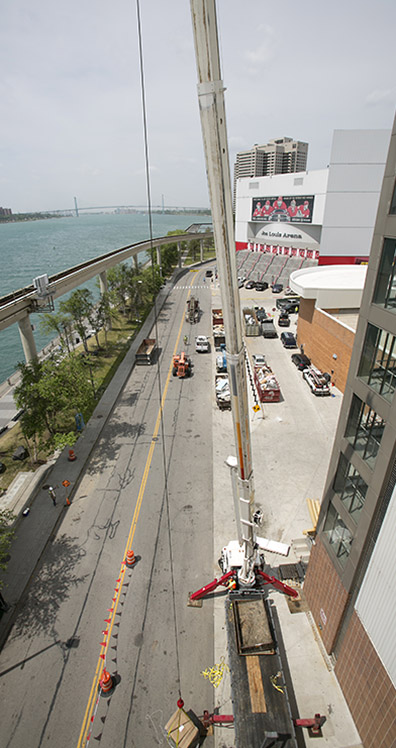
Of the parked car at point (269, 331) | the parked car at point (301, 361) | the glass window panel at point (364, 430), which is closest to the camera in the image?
the glass window panel at point (364, 430)

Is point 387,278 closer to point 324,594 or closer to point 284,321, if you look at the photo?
point 324,594

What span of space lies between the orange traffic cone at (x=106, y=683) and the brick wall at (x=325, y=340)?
22.5m

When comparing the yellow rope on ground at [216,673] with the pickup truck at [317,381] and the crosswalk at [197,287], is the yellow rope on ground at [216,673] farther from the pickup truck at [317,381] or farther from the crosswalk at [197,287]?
the crosswalk at [197,287]

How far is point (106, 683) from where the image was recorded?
10617 mm

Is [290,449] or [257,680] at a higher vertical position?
[257,680]

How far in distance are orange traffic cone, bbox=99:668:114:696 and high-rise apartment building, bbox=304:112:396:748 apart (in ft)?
22.9

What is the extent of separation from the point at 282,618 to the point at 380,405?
9.07 meters

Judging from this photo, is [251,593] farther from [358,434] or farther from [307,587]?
[358,434]

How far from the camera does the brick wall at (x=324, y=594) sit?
34.8 feet

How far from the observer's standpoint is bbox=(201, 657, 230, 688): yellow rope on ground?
1087 cm

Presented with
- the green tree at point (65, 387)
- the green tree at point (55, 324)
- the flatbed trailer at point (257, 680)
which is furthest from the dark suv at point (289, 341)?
the flatbed trailer at point (257, 680)

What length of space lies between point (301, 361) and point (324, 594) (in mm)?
22183

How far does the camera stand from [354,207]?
52969mm

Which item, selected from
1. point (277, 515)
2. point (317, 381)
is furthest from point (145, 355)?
point (277, 515)
